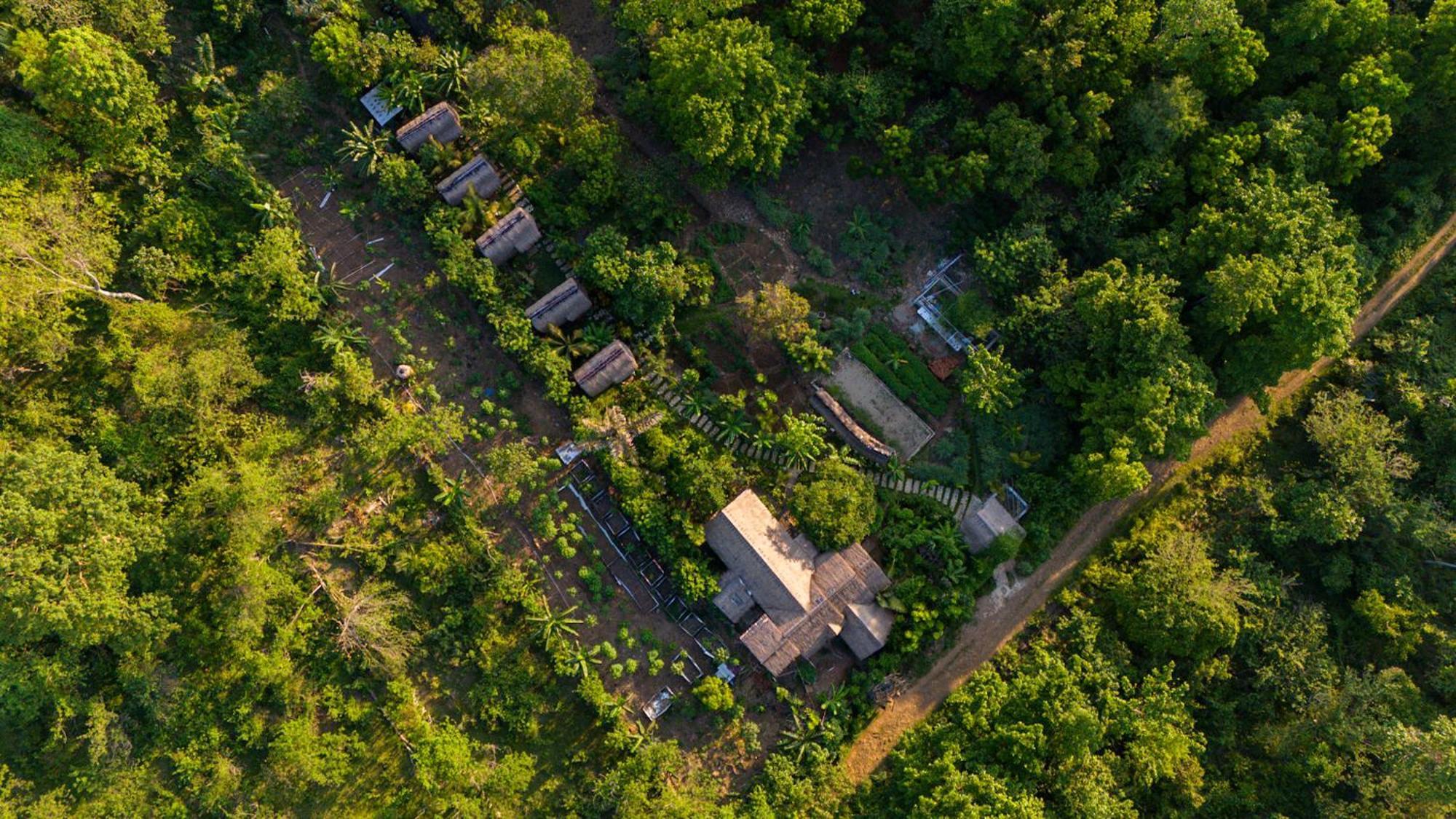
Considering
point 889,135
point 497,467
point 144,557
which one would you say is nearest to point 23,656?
point 144,557

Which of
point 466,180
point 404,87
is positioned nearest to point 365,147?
point 404,87

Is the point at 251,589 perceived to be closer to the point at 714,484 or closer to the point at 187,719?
the point at 187,719

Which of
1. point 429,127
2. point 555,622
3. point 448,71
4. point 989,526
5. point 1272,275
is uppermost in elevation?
point 448,71

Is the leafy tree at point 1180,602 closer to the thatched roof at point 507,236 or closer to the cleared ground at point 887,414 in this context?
the cleared ground at point 887,414

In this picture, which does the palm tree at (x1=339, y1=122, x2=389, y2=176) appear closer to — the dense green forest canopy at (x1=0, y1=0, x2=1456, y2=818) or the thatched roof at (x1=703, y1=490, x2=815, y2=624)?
the dense green forest canopy at (x1=0, y1=0, x2=1456, y2=818)

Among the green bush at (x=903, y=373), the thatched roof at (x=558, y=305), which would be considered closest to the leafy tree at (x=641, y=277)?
the thatched roof at (x=558, y=305)

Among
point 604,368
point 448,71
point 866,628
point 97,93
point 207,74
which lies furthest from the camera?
point 448,71

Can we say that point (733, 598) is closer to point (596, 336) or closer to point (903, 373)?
point (903, 373)
